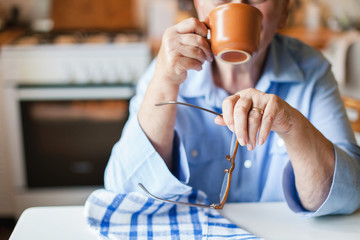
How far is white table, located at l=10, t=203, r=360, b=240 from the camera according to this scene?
75cm

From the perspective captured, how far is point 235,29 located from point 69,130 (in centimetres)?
153

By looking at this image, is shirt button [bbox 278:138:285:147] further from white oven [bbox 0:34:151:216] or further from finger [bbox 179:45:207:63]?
white oven [bbox 0:34:151:216]

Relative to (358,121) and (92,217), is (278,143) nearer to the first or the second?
(358,121)

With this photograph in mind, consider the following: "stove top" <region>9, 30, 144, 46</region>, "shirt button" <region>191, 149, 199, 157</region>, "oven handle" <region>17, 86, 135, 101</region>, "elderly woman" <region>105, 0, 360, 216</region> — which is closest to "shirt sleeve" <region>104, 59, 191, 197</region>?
"elderly woman" <region>105, 0, 360, 216</region>

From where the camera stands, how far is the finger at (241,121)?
697mm

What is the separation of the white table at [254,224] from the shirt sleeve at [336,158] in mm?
26

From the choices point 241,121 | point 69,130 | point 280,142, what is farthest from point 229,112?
point 69,130

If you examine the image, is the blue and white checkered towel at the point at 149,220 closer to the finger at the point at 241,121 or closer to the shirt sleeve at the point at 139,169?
the shirt sleeve at the point at 139,169

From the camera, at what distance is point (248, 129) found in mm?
714

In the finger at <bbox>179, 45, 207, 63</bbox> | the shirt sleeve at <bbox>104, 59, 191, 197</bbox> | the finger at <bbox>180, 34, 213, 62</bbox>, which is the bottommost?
the shirt sleeve at <bbox>104, 59, 191, 197</bbox>

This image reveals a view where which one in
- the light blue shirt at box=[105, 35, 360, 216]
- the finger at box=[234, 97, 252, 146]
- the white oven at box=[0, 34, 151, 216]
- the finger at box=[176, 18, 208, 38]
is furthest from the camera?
the white oven at box=[0, 34, 151, 216]

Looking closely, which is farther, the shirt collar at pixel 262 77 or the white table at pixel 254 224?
the shirt collar at pixel 262 77

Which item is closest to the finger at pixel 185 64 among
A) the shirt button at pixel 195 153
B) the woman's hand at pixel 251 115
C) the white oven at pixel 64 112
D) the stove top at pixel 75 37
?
the woman's hand at pixel 251 115

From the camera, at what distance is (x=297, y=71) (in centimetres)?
109
